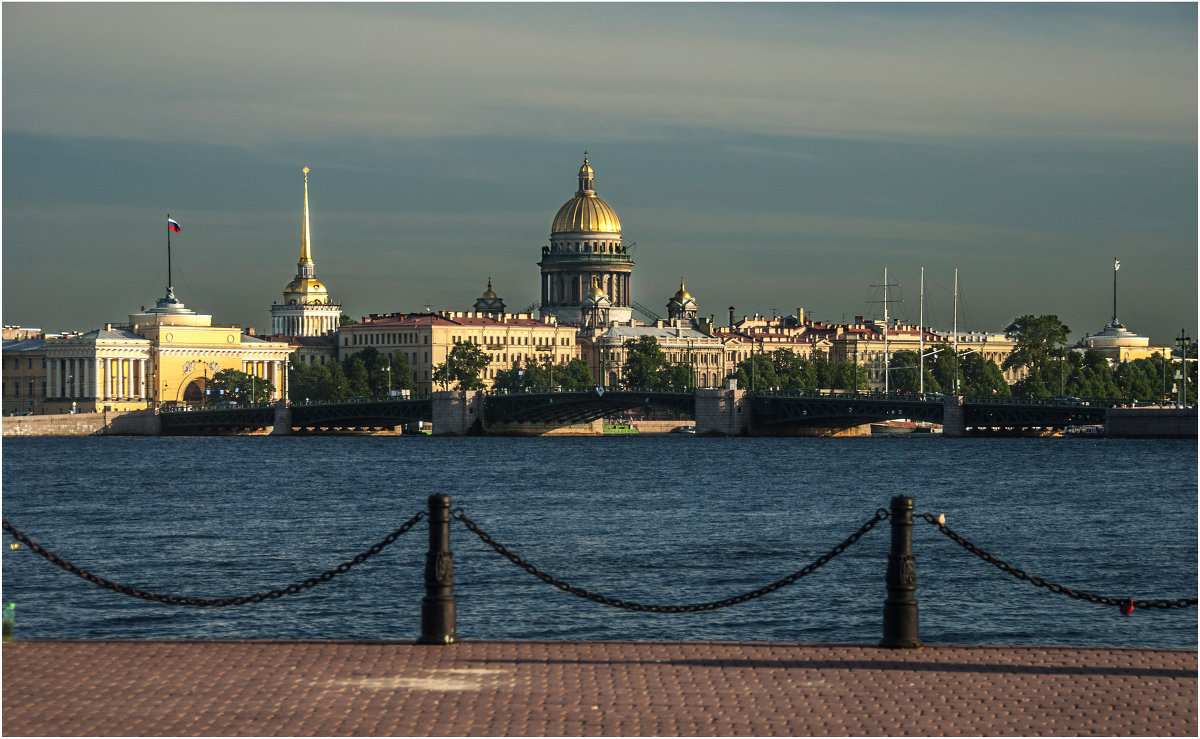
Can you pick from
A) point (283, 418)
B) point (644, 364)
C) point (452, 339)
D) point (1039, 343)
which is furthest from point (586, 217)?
point (283, 418)

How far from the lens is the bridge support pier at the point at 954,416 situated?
75875mm

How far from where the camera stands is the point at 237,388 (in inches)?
4747

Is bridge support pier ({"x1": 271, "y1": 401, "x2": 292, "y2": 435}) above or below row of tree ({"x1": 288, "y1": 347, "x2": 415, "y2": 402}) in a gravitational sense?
below

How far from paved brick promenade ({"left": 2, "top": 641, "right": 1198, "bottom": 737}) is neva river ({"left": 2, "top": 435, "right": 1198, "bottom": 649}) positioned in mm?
7050

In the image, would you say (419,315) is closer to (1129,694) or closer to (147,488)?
(147,488)

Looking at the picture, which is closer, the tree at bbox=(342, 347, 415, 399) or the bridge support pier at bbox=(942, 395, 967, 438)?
the bridge support pier at bbox=(942, 395, 967, 438)

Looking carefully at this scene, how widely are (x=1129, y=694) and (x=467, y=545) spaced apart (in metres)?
20.9

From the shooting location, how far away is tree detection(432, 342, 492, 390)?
128m

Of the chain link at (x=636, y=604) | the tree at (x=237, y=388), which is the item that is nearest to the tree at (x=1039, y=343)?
the tree at (x=237, y=388)

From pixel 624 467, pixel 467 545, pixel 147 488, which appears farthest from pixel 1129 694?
pixel 624 467

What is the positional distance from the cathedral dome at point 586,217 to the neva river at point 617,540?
9179 centimetres

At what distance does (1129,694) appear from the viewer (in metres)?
8.68

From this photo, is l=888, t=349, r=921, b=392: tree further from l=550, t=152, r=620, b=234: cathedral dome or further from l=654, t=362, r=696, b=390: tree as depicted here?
l=550, t=152, r=620, b=234: cathedral dome

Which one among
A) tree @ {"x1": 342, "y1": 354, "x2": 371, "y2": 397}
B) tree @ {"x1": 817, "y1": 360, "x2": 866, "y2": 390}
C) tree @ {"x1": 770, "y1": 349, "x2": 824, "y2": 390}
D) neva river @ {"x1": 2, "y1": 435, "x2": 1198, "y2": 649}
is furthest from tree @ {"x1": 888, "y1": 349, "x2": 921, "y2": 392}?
neva river @ {"x1": 2, "y1": 435, "x2": 1198, "y2": 649}
